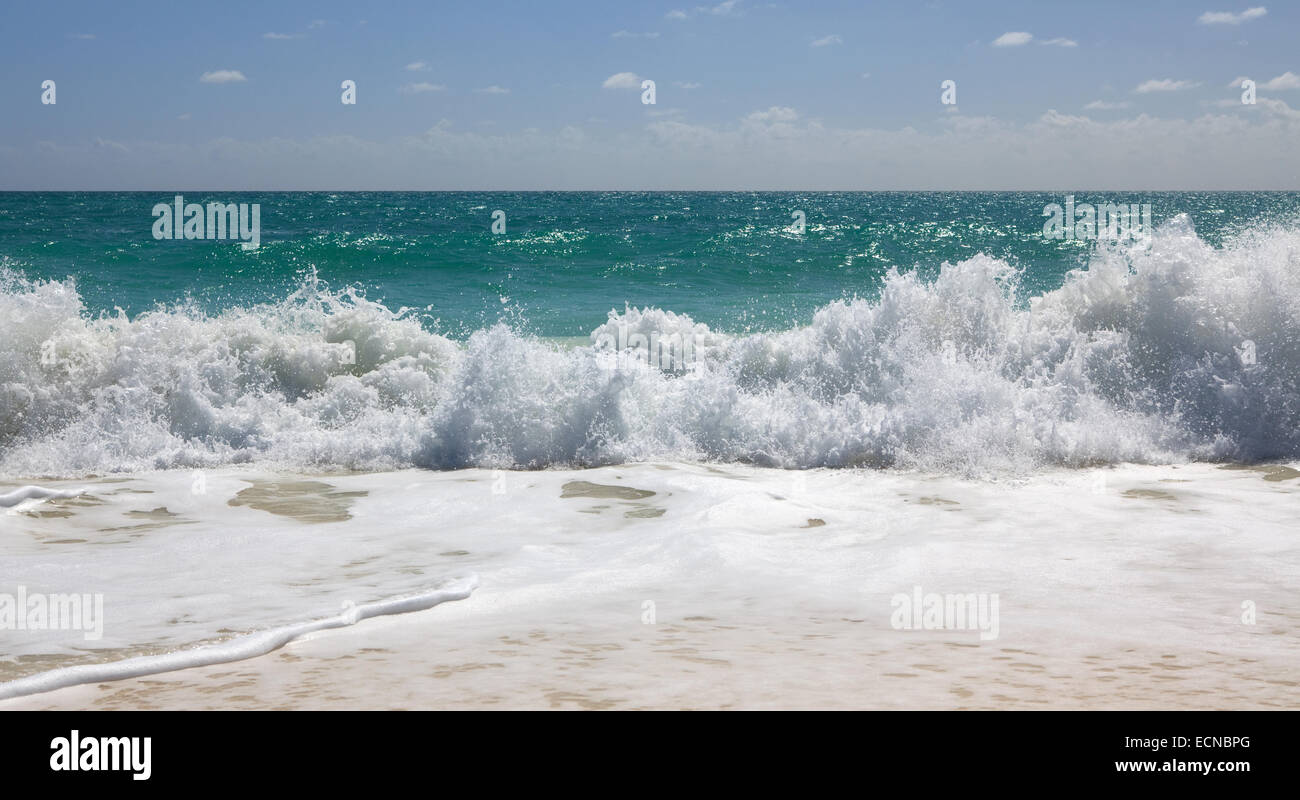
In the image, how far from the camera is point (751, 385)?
413 inches

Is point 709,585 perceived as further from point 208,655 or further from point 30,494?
point 30,494

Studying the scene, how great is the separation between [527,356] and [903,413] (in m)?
3.55

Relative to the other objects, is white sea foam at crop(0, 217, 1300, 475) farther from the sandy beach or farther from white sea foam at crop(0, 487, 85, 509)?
white sea foam at crop(0, 487, 85, 509)

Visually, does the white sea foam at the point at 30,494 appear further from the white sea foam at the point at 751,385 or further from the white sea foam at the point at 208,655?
the white sea foam at the point at 208,655

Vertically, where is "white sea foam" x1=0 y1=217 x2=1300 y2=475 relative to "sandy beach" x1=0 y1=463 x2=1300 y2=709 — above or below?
above

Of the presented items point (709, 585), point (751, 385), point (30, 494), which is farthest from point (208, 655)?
point (751, 385)

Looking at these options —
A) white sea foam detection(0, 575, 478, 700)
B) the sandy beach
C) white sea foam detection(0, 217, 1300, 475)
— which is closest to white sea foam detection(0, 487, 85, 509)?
the sandy beach

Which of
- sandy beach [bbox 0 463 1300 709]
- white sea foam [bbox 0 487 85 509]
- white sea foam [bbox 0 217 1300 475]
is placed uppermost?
white sea foam [bbox 0 217 1300 475]

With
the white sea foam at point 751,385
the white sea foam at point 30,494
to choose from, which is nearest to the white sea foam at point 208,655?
the white sea foam at point 30,494

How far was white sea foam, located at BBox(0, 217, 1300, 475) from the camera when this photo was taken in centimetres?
866

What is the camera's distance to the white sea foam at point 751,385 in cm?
866
